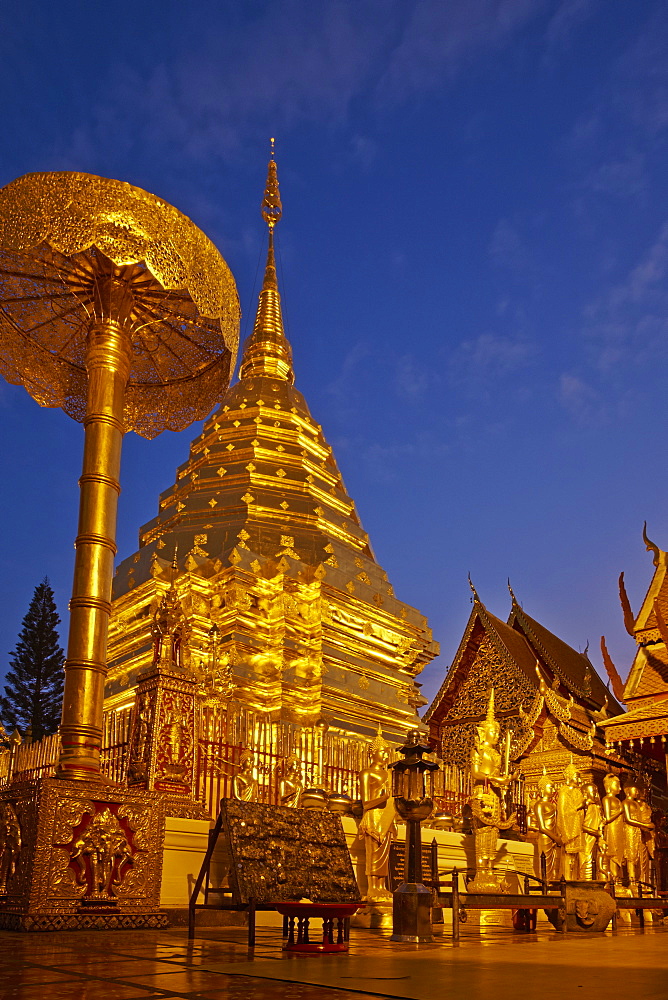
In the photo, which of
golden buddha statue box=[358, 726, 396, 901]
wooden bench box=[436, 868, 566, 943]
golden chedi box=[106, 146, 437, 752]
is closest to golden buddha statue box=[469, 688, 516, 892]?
golden buddha statue box=[358, 726, 396, 901]

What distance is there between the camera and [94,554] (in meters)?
6.97

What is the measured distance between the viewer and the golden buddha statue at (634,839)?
12.3 meters

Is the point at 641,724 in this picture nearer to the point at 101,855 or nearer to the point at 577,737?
the point at 577,737

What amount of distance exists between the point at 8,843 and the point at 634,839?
927cm

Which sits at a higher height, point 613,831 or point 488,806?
point 488,806

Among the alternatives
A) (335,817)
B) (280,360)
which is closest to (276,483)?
(280,360)

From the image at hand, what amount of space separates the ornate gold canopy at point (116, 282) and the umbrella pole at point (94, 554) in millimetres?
Answer: 500

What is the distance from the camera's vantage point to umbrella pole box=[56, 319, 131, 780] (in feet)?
21.5

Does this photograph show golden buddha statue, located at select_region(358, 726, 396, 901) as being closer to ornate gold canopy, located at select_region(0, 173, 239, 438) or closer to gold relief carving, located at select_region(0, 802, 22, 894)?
gold relief carving, located at select_region(0, 802, 22, 894)

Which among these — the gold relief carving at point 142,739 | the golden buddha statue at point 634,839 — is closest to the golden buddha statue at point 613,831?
the golden buddha statue at point 634,839

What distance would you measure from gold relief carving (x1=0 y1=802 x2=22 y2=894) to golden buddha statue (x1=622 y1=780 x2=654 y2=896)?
352 inches

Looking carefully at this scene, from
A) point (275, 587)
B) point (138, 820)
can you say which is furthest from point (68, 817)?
point (275, 587)

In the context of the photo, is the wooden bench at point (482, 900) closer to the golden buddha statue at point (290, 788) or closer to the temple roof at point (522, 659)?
the golden buddha statue at point (290, 788)

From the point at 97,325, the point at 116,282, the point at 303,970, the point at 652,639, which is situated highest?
the point at 116,282
